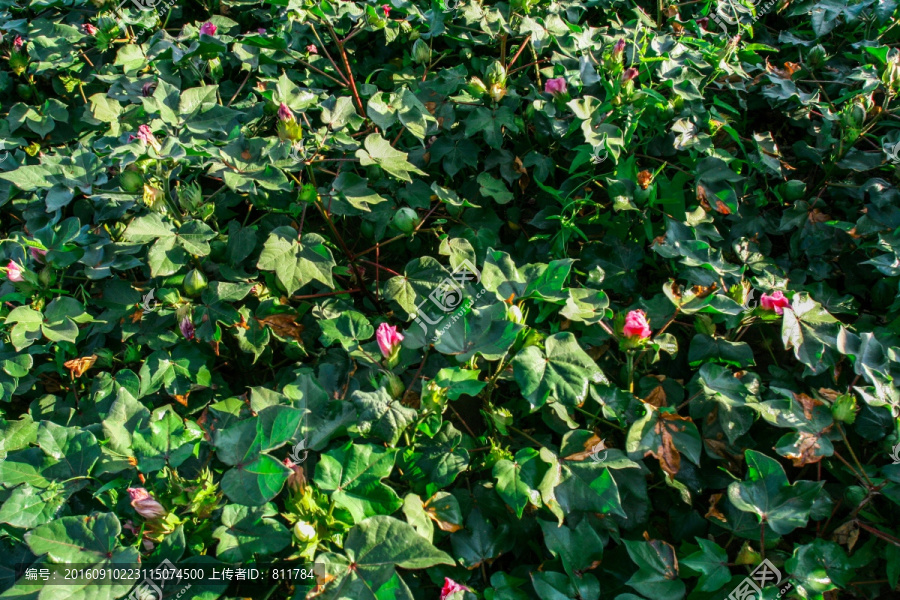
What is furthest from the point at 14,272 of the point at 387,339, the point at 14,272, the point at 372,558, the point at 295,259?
the point at 372,558

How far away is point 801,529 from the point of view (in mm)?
1504

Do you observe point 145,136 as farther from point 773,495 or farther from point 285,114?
point 773,495

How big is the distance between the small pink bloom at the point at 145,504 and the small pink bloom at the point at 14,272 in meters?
0.92

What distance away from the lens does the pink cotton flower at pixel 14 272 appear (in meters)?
1.77

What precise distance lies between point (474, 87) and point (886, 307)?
1.47m

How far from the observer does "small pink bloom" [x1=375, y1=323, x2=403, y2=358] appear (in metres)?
1.49

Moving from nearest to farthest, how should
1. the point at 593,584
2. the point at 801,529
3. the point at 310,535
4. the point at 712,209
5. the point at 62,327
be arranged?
the point at 310,535, the point at 593,584, the point at 801,529, the point at 62,327, the point at 712,209

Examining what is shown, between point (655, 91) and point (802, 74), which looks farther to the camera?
point (802, 74)

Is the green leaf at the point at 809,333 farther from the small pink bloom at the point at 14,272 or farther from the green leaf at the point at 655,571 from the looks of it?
the small pink bloom at the point at 14,272

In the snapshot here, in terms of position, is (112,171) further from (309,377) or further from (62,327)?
(309,377)

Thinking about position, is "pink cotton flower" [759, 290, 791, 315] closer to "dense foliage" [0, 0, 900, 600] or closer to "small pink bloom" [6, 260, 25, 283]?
"dense foliage" [0, 0, 900, 600]

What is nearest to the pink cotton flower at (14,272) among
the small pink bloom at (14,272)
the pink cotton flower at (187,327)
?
the small pink bloom at (14,272)

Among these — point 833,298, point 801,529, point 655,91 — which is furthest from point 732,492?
point 655,91

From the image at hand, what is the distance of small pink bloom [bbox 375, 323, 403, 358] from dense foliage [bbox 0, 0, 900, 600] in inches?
0.5
